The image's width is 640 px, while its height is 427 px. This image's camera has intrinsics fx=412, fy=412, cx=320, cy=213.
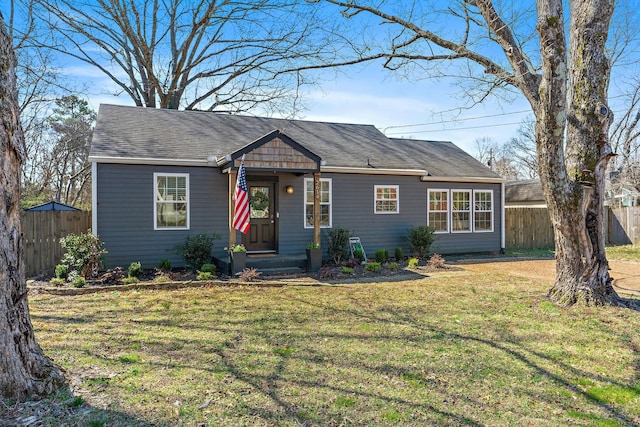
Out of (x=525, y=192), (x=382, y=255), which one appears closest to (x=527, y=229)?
(x=382, y=255)

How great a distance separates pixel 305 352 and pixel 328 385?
831 millimetres

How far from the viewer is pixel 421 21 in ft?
26.5

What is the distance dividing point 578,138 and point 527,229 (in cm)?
1095

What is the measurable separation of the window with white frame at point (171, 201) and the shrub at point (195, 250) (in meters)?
0.72

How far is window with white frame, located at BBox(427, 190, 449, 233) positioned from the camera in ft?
43.2

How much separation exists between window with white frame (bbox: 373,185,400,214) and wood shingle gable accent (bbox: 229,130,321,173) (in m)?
3.03

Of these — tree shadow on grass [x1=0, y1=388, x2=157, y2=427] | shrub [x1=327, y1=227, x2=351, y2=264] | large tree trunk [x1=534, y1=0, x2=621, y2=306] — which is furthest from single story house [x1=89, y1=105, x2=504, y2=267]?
tree shadow on grass [x1=0, y1=388, x2=157, y2=427]

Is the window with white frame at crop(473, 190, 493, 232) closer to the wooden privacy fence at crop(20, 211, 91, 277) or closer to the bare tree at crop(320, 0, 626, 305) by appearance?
the bare tree at crop(320, 0, 626, 305)

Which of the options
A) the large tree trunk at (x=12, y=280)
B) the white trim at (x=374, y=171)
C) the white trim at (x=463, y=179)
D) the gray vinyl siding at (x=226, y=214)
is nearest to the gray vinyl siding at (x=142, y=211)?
the gray vinyl siding at (x=226, y=214)

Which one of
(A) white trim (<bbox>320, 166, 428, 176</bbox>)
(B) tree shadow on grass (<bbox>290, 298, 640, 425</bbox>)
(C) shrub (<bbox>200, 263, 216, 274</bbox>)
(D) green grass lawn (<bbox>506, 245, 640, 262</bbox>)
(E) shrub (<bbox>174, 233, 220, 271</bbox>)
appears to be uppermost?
(A) white trim (<bbox>320, 166, 428, 176</bbox>)

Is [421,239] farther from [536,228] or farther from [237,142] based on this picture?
[536,228]

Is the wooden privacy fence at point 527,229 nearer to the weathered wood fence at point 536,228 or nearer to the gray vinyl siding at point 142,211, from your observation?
the weathered wood fence at point 536,228

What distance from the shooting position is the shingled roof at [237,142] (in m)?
10.2

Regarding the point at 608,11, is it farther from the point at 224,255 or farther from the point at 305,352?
the point at 224,255
